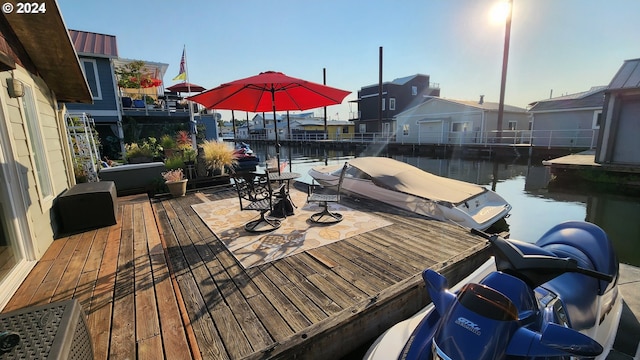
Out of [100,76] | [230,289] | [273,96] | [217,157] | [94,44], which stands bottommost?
[230,289]

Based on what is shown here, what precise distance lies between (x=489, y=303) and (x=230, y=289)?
2.21m

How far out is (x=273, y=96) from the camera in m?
4.60

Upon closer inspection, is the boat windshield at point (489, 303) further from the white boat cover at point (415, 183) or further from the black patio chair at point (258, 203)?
the white boat cover at point (415, 183)

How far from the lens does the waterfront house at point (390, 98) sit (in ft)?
98.1

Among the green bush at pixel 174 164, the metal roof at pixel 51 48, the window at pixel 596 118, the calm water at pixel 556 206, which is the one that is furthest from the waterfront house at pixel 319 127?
the metal roof at pixel 51 48

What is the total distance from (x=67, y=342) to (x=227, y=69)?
37.0 ft

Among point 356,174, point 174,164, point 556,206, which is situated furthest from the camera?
point 556,206

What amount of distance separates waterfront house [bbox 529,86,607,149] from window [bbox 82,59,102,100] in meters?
21.4

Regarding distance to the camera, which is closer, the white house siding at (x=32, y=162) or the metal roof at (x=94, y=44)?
the white house siding at (x=32, y=162)

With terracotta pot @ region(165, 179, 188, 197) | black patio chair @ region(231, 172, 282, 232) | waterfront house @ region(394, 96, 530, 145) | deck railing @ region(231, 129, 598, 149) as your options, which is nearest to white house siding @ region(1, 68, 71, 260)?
terracotta pot @ region(165, 179, 188, 197)

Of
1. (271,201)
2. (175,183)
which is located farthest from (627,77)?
(175,183)

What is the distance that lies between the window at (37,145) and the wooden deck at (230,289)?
0.73 m

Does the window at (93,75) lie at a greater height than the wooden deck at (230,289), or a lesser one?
greater

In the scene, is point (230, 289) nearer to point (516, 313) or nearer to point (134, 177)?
point (516, 313)
